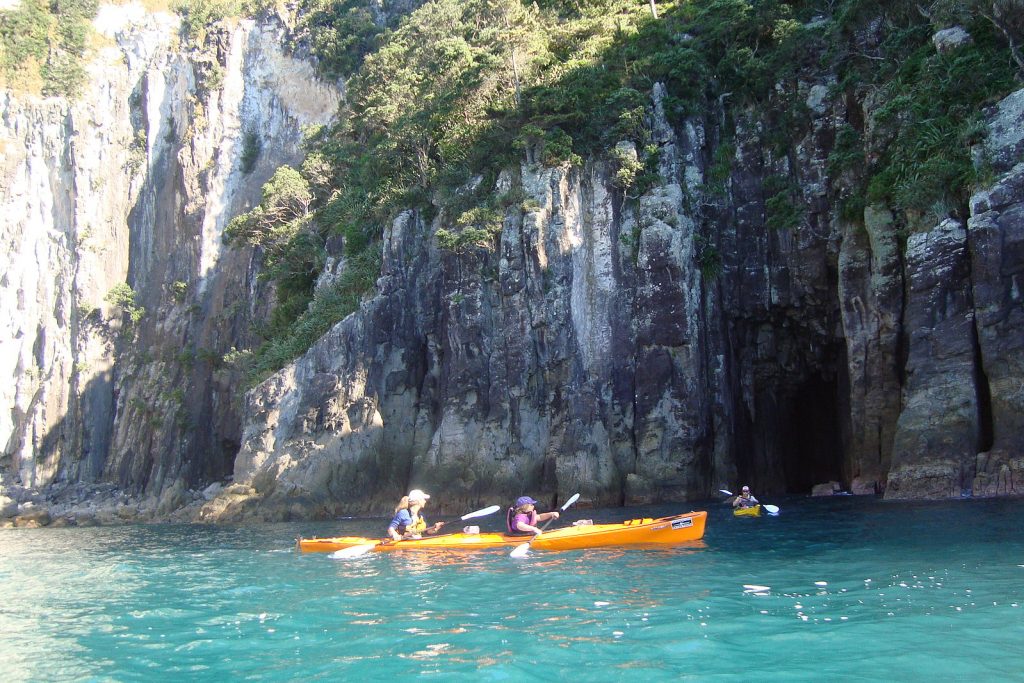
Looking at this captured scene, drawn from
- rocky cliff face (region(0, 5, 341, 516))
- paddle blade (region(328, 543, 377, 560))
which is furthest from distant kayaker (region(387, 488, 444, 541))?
rocky cliff face (region(0, 5, 341, 516))

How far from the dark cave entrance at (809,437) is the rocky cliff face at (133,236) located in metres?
26.2

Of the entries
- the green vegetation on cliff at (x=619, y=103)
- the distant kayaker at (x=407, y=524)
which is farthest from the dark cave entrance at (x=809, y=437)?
the distant kayaker at (x=407, y=524)

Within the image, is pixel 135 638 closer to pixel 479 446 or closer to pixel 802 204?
pixel 479 446

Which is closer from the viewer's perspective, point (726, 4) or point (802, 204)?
point (802, 204)

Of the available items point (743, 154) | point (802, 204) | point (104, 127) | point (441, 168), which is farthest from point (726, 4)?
point (104, 127)

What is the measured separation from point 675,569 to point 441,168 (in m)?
25.0

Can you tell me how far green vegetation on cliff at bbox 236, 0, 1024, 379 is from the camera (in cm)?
2441

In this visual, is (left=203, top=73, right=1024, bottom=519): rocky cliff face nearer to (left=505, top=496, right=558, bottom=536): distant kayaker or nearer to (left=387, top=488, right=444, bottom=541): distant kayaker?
(left=387, top=488, right=444, bottom=541): distant kayaker

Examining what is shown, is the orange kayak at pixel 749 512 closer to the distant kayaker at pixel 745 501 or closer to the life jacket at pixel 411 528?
the distant kayaker at pixel 745 501

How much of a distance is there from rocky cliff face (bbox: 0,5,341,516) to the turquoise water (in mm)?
28527

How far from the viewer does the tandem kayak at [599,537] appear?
16734mm

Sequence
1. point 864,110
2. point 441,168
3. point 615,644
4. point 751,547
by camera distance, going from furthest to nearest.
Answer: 1. point 441,168
2. point 864,110
3. point 751,547
4. point 615,644

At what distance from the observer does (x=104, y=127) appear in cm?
5391

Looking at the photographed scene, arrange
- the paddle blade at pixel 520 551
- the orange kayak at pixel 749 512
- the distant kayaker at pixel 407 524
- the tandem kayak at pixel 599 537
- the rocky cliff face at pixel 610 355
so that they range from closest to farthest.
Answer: the paddle blade at pixel 520 551 < the tandem kayak at pixel 599 537 < the distant kayaker at pixel 407 524 < the orange kayak at pixel 749 512 < the rocky cliff face at pixel 610 355
